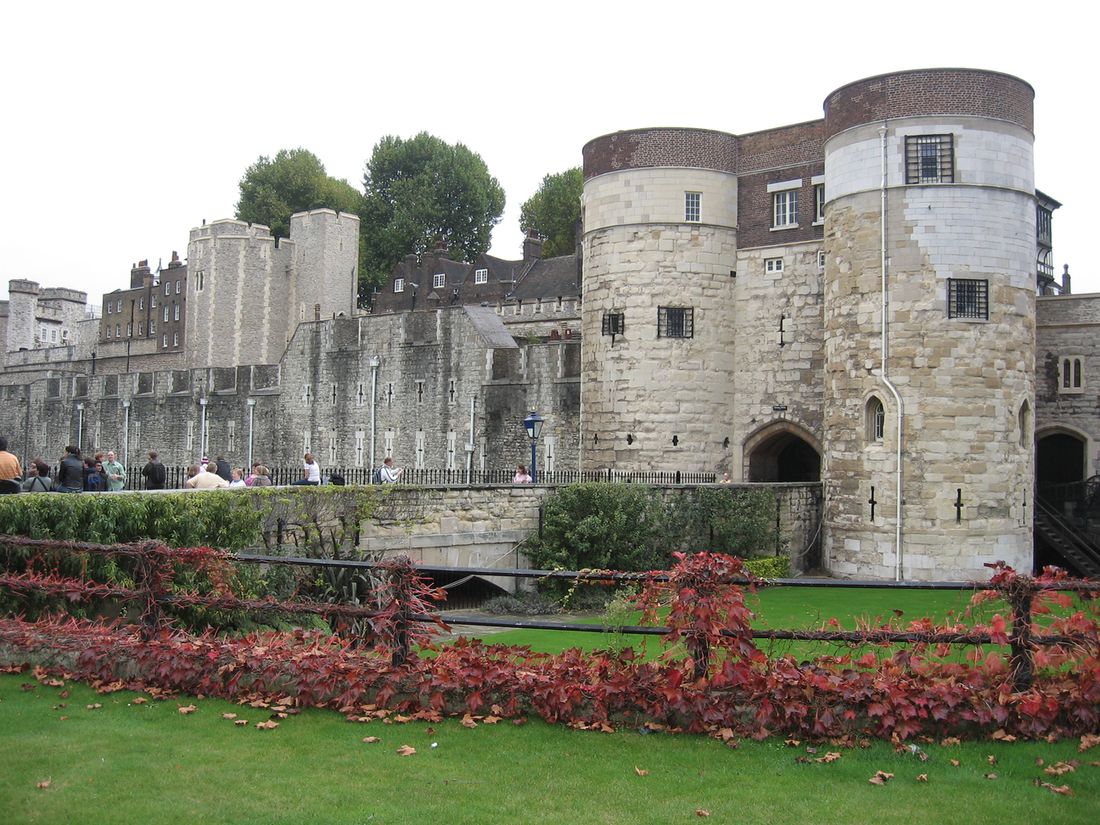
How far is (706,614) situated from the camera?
685 centimetres

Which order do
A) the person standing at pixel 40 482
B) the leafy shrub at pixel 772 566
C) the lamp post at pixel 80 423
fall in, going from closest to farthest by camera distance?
the person standing at pixel 40 482 → the leafy shrub at pixel 772 566 → the lamp post at pixel 80 423

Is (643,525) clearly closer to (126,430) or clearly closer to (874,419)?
(874,419)

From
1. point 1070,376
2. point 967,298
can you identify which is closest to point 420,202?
point 1070,376

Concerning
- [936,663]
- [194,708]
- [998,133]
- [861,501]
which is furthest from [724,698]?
[998,133]

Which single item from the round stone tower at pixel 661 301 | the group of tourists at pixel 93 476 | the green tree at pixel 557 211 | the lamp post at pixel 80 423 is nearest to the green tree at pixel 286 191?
the green tree at pixel 557 211

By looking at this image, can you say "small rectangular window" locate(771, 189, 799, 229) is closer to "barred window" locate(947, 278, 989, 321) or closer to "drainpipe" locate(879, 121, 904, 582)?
"drainpipe" locate(879, 121, 904, 582)

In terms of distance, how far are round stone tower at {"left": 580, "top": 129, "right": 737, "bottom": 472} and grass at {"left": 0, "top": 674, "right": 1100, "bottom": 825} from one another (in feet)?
66.8

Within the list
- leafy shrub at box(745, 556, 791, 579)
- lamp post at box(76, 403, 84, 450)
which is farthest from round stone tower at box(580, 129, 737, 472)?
lamp post at box(76, 403, 84, 450)

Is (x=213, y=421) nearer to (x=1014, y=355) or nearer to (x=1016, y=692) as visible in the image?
(x=1014, y=355)

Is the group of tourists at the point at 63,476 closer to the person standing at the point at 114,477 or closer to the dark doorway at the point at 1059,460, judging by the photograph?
the person standing at the point at 114,477

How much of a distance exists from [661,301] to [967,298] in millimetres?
7243

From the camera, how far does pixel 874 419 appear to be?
76.9 feet

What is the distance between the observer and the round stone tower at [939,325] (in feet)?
73.6

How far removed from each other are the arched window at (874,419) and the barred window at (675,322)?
Answer: 5.32 m
